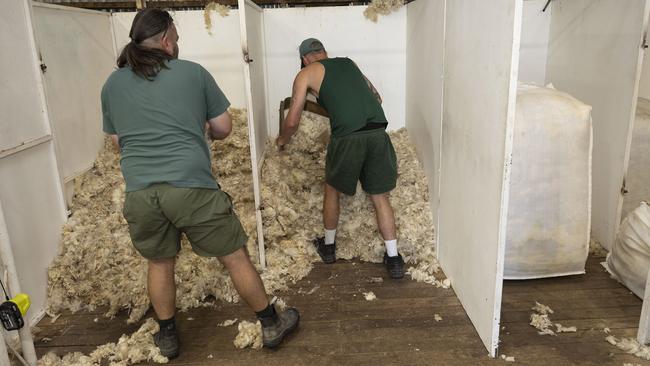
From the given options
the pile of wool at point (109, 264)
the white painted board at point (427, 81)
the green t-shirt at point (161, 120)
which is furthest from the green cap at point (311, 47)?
the green t-shirt at point (161, 120)

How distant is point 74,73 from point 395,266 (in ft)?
6.88

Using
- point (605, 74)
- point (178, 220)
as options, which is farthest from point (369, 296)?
point (605, 74)

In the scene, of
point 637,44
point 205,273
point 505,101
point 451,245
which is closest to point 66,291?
point 205,273

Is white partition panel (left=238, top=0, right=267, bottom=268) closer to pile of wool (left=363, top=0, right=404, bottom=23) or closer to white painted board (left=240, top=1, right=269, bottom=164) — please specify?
white painted board (left=240, top=1, right=269, bottom=164)

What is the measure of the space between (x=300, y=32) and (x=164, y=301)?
81.0 inches

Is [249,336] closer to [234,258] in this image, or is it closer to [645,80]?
[234,258]

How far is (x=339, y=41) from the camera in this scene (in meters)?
3.32

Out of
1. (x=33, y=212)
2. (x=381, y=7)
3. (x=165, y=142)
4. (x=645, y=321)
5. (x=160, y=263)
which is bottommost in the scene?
(x=645, y=321)

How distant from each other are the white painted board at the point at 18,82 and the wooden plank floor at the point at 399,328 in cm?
90

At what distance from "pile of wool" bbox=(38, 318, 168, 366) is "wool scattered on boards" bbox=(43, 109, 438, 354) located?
223 millimetres

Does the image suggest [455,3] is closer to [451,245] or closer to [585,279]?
[451,245]

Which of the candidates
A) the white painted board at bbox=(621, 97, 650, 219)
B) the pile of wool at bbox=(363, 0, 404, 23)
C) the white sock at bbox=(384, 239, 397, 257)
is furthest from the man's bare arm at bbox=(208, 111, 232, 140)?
the white painted board at bbox=(621, 97, 650, 219)

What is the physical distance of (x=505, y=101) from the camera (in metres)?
1.69

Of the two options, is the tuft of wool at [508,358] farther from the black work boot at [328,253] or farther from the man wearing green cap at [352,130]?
the black work boot at [328,253]
